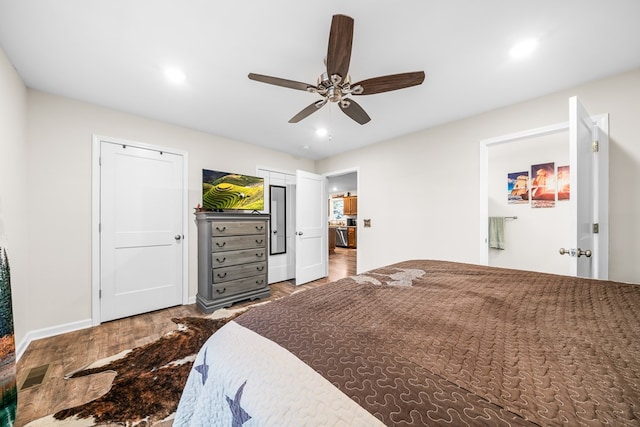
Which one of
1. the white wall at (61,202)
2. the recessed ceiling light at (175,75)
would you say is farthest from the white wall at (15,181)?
the recessed ceiling light at (175,75)

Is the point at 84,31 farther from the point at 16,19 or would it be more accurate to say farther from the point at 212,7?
the point at 212,7

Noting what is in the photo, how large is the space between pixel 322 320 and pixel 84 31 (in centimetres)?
242

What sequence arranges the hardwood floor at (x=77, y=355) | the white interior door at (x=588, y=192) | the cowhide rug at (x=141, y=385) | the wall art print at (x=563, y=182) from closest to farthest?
the cowhide rug at (x=141, y=385), the hardwood floor at (x=77, y=355), the white interior door at (x=588, y=192), the wall art print at (x=563, y=182)

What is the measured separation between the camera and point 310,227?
4160 millimetres

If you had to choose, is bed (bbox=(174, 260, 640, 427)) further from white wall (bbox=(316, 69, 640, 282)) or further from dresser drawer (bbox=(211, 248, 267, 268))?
→ dresser drawer (bbox=(211, 248, 267, 268))

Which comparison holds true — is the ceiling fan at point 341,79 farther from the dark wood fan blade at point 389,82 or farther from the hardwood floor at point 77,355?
the hardwood floor at point 77,355

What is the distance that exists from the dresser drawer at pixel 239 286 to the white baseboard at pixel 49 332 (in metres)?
1.29

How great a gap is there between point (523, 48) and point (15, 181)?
13.8 feet

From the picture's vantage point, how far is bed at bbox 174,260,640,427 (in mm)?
396

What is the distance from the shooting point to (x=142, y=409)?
4.44 ft

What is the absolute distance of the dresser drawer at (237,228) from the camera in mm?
2967

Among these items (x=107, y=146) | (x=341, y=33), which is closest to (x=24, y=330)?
(x=107, y=146)

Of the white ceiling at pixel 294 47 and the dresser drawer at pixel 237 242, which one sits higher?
the white ceiling at pixel 294 47

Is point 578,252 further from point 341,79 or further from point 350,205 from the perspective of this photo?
point 350,205
